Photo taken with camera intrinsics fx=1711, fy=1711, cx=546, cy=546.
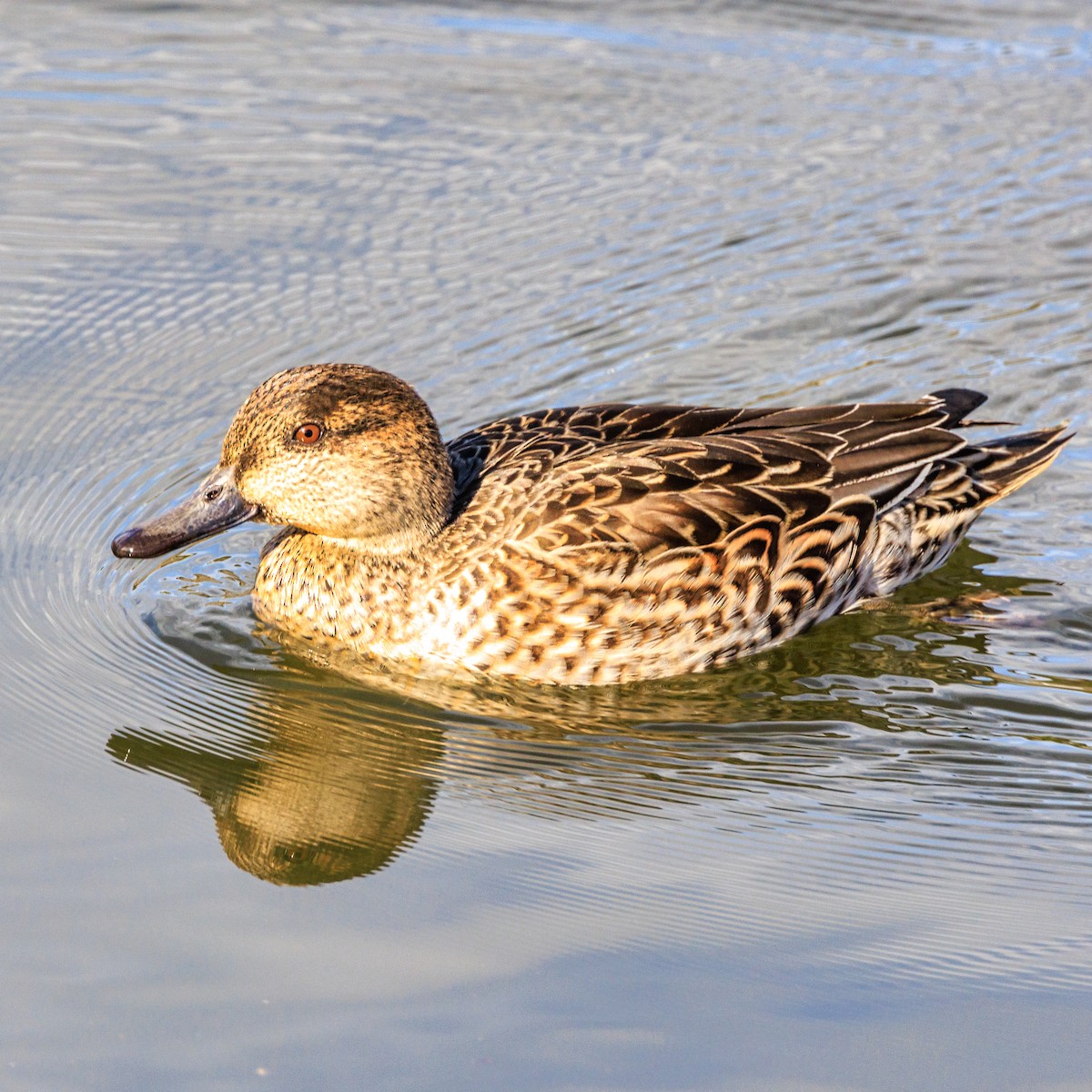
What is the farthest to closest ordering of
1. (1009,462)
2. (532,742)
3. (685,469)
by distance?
1. (1009,462)
2. (685,469)
3. (532,742)

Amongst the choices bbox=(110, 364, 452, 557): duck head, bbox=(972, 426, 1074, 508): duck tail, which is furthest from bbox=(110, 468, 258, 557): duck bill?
bbox=(972, 426, 1074, 508): duck tail

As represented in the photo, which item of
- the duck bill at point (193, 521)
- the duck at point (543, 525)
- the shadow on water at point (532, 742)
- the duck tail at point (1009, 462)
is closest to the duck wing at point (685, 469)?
the duck at point (543, 525)

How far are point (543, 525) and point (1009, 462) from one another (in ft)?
8.05

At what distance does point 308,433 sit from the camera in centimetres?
714

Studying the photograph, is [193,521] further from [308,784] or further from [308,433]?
[308,784]

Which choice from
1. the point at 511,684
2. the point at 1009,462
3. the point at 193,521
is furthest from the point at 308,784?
the point at 1009,462

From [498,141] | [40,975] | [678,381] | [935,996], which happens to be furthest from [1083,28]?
[40,975]

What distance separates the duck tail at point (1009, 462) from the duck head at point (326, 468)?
2607 mm

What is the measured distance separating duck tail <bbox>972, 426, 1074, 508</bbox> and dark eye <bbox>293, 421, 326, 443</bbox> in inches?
124

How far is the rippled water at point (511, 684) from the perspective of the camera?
16.7 feet

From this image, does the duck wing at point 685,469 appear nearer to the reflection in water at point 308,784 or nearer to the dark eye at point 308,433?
the dark eye at point 308,433

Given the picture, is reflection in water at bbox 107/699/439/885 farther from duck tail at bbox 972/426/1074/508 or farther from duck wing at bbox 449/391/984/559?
duck tail at bbox 972/426/1074/508

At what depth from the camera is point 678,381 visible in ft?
31.2

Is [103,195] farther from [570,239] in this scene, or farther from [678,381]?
[678,381]
